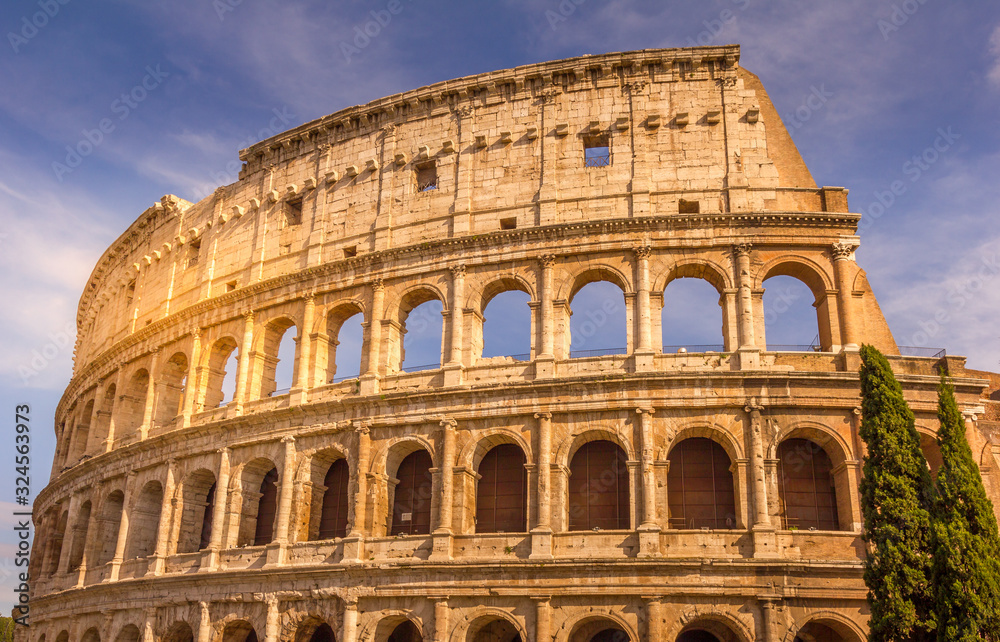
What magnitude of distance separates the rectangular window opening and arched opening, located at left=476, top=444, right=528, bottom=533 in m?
8.04

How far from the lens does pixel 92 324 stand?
40.2 m

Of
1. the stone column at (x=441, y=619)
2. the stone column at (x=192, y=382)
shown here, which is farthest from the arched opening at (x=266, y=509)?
the stone column at (x=441, y=619)

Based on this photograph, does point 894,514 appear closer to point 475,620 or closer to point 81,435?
point 475,620

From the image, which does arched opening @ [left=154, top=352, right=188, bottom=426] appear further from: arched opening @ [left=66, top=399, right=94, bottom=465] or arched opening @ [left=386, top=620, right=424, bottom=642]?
arched opening @ [left=386, top=620, right=424, bottom=642]

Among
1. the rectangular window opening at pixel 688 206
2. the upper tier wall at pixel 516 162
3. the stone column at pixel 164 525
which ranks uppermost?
the upper tier wall at pixel 516 162

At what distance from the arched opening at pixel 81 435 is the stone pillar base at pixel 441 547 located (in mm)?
20719

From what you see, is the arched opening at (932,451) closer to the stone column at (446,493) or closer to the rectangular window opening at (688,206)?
the rectangular window opening at (688,206)

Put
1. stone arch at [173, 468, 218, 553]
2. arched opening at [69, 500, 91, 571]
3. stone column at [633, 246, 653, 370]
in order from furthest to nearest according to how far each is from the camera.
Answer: arched opening at [69, 500, 91, 571]
stone arch at [173, 468, 218, 553]
stone column at [633, 246, 653, 370]

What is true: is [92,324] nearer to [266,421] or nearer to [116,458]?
[116,458]

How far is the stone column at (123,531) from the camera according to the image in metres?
28.7

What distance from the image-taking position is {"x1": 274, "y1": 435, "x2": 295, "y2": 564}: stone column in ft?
80.2

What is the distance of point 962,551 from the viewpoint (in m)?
16.3

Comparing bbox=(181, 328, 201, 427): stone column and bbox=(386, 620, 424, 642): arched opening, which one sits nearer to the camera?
bbox=(386, 620, 424, 642): arched opening

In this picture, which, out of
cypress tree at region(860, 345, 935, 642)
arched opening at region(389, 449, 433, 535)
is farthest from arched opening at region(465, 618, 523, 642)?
cypress tree at region(860, 345, 935, 642)
